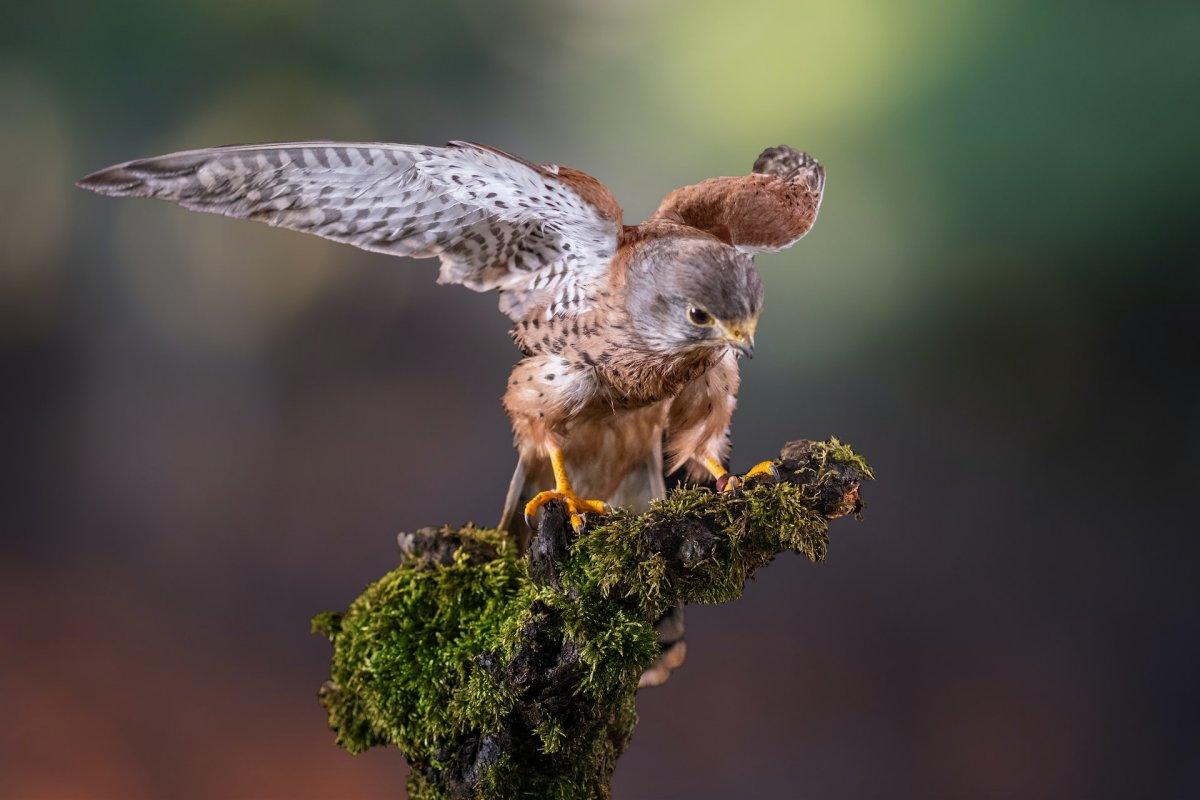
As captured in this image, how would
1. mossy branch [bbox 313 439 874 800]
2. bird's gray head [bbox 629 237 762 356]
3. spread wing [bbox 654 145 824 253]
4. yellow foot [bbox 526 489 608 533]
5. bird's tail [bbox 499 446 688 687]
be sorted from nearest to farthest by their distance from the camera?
bird's gray head [bbox 629 237 762 356], mossy branch [bbox 313 439 874 800], yellow foot [bbox 526 489 608 533], spread wing [bbox 654 145 824 253], bird's tail [bbox 499 446 688 687]

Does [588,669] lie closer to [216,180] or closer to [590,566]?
[590,566]

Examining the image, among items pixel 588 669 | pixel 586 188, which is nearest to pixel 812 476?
pixel 588 669

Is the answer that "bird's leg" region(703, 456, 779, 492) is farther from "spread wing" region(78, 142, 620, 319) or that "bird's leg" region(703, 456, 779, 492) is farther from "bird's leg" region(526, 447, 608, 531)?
"spread wing" region(78, 142, 620, 319)

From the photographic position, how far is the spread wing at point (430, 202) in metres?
2.31

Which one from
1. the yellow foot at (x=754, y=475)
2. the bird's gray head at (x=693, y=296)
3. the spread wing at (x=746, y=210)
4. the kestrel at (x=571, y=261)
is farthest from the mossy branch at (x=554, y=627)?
the spread wing at (x=746, y=210)

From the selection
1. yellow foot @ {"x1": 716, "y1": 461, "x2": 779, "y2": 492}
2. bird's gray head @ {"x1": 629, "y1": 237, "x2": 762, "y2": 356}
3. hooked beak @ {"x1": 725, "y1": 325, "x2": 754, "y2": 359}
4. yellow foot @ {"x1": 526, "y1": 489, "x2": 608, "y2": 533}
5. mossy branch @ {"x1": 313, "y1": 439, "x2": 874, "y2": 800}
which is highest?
bird's gray head @ {"x1": 629, "y1": 237, "x2": 762, "y2": 356}

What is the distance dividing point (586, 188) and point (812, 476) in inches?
36.6

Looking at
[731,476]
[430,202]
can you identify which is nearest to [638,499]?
[731,476]

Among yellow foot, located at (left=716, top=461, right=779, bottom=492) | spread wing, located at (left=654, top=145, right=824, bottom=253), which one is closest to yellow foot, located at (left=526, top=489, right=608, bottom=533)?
yellow foot, located at (left=716, top=461, right=779, bottom=492)

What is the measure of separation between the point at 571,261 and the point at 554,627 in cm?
96

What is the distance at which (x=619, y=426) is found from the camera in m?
2.81

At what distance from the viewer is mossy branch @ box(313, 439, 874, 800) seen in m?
2.43

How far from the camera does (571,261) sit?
8.79 ft

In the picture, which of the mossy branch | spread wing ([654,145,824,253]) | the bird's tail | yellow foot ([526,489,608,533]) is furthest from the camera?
the bird's tail
